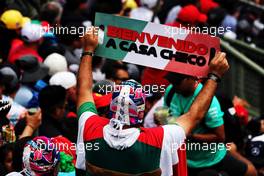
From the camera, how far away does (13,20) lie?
930 cm

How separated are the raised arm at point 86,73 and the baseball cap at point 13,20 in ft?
13.7

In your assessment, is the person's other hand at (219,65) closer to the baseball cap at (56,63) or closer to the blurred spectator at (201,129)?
the blurred spectator at (201,129)

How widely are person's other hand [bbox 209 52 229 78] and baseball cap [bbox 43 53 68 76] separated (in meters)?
3.61

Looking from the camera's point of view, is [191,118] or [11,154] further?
[11,154]

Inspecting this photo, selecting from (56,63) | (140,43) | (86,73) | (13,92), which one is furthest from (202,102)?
(56,63)

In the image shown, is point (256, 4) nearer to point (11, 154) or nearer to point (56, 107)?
point (56, 107)

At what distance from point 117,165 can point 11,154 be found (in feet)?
5.51

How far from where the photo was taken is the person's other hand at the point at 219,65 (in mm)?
4949

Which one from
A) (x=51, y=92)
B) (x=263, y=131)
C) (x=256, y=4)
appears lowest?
(x=263, y=131)

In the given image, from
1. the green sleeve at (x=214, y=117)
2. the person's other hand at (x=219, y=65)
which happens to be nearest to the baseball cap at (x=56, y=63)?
the green sleeve at (x=214, y=117)

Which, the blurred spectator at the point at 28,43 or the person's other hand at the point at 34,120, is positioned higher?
the blurred spectator at the point at 28,43

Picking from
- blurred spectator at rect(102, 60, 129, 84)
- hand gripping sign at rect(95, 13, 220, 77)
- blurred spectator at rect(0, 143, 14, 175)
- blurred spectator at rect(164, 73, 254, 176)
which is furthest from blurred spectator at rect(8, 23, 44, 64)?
hand gripping sign at rect(95, 13, 220, 77)

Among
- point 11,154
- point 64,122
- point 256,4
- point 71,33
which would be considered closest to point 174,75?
point 64,122

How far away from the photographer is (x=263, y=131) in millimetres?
8078
